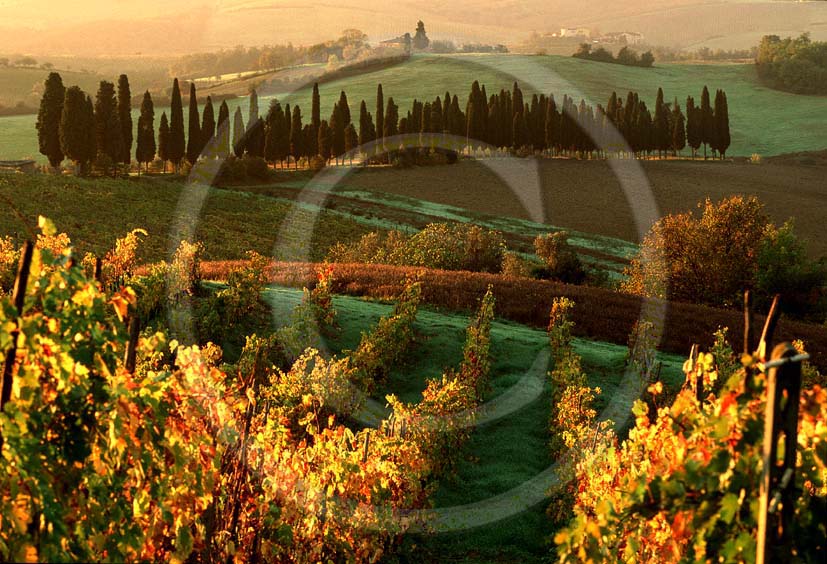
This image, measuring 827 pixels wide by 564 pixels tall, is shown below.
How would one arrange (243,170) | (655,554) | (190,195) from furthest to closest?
(243,170) → (190,195) → (655,554)

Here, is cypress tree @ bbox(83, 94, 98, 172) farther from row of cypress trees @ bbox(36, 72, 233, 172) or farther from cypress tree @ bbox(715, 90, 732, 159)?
cypress tree @ bbox(715, 90, 732, 159)

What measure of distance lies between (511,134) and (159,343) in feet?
293

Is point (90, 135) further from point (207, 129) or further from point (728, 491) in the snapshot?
point (728, 491)

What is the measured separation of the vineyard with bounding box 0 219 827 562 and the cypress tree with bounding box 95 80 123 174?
49168mm

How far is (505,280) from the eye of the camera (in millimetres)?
27812

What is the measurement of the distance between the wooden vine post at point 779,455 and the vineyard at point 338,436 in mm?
13

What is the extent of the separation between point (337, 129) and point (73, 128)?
26.1 metres

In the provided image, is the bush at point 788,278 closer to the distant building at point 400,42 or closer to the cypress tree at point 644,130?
the cypress tree at point 644,130

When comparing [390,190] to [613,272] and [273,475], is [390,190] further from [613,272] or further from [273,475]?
[273,475]

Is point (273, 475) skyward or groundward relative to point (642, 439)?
groundward

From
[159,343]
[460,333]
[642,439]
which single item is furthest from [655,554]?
[460,333]

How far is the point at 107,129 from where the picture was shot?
220 ft

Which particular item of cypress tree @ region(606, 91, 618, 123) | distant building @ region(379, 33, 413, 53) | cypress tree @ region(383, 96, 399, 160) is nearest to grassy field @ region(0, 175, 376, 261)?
cypress tree @ region(383, 96, 399, 160)

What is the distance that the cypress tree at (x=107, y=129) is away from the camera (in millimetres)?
66875
